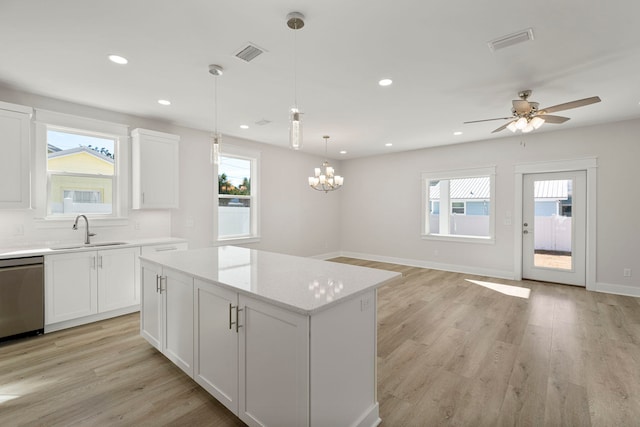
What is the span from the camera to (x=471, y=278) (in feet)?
18.1

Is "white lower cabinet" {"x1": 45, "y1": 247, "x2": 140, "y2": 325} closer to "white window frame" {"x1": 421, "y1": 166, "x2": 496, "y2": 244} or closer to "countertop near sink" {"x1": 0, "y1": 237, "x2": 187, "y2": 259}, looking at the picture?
"countertop near sink" {"x1": 0, "y1": 237, "x2": 187, "y2": 259}

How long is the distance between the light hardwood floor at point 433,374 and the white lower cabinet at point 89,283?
0.71ft

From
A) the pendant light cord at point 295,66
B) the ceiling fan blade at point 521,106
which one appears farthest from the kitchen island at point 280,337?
the ceiling fan blade at point 521,106

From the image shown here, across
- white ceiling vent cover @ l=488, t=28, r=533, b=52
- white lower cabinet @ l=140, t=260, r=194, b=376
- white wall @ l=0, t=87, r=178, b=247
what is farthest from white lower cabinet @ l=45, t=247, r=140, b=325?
white ceiling vent cover @ l=488, t=28, r=533, b=52

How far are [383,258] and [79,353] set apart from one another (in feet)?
19.5

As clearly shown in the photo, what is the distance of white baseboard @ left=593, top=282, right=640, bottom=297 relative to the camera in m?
4.41

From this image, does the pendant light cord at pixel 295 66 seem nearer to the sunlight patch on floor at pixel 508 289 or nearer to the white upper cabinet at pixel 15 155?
the white upper cabinet at pixel 15 155

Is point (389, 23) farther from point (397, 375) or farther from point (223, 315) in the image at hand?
point (397, 375)

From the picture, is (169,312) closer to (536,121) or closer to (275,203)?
(275,203)

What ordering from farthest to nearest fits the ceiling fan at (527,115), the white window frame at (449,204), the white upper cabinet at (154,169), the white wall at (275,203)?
the white window frame at (449,204) → the white wall at (275,203) → the white upper cabinet at (154,169) → the ceiling fan at (527,115)

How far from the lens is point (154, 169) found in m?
4.12

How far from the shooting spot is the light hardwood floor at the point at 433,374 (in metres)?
1.91

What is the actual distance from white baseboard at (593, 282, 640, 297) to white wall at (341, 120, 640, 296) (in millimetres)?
11

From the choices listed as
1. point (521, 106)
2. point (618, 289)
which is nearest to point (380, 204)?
point (521, 106)
